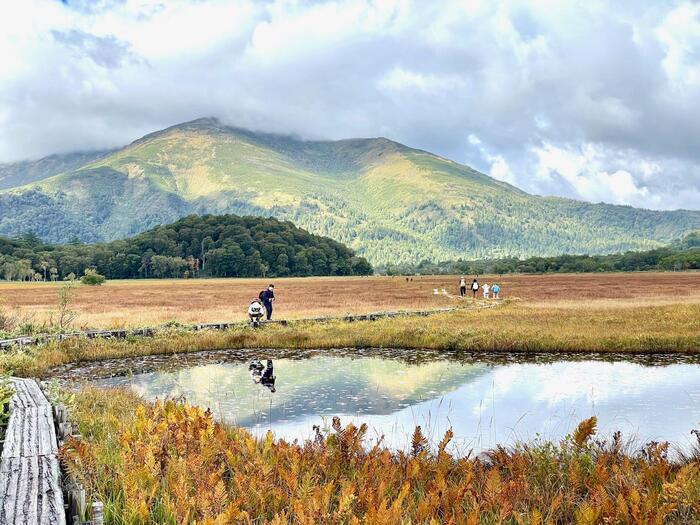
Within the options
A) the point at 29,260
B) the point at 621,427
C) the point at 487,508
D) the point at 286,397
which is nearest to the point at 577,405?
the point at 621,427

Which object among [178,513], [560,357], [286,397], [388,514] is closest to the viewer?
[388,514]

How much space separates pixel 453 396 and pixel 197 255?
475 feet

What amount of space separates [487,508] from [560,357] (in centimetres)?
2098

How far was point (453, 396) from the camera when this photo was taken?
17.9 m

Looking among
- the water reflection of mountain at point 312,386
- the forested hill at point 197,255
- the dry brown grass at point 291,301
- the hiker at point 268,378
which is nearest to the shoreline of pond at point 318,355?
the water reflection of mountain at point 312,386

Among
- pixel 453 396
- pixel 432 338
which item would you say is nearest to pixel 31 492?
pixel 453 396

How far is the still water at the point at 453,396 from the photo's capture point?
1394 cm

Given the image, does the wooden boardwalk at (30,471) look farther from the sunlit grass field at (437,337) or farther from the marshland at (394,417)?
the sunlit grass field at (437,337)

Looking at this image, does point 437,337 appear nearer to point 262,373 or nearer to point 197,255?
point 262,373

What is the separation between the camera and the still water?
1394cm

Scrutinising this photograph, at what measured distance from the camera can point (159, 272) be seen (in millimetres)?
146000

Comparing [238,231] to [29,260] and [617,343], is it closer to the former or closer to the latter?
[29,260]

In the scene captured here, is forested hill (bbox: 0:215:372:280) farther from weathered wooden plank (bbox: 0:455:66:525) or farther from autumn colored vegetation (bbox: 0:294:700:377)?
weathered wooden plank (bbox: 0:455:66:525)

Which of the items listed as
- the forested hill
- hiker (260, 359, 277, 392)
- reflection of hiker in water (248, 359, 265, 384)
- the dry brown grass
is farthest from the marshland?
the forested hill
